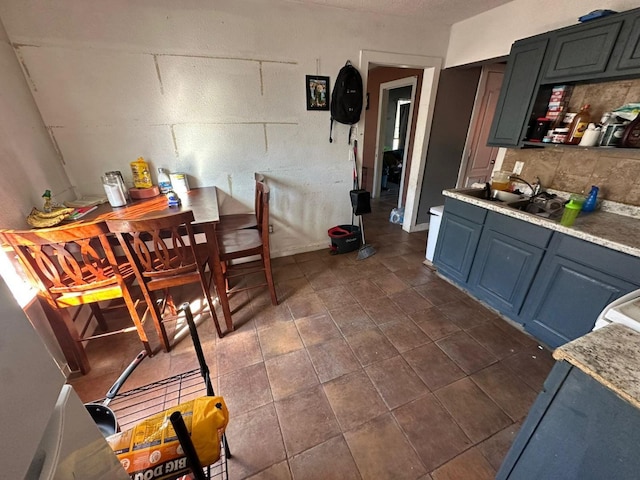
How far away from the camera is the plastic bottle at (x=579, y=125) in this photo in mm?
1770

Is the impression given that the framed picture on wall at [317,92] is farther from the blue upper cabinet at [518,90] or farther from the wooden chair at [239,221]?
the blue upper cabinet at [518,90]

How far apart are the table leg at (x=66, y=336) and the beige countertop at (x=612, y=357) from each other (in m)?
2.33

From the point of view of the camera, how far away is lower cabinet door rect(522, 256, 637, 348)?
1.47 meters

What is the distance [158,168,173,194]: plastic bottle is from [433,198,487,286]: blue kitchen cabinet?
250cm

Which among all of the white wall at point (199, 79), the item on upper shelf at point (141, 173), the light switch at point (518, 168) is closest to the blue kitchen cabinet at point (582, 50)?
the light switch at point (518, 168)

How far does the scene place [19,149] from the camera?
1.63m

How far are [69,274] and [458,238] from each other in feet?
9.16

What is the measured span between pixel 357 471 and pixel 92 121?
2.89 m

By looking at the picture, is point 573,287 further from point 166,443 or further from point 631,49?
point 166,443

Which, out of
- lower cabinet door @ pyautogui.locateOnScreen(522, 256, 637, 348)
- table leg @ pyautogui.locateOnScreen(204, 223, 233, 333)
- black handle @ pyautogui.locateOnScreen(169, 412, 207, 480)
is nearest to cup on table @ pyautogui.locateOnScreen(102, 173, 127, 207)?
table leg @ pyautogui.locateOnScreen(204, 223, 233, 333)

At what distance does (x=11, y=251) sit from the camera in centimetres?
142

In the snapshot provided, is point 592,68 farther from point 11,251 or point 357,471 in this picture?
point 11,251

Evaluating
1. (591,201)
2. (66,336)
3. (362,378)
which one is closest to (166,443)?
(362,378)

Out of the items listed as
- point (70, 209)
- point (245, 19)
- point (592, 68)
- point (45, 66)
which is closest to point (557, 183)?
point (592, 68)
